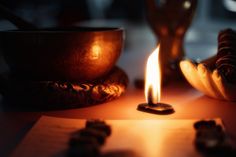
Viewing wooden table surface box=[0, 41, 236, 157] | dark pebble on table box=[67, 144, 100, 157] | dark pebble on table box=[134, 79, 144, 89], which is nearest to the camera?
dark pebble on table box=[67, 144, 100, 157]

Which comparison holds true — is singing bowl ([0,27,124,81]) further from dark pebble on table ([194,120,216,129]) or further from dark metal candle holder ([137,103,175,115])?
dark pebble on table ([194,120,216,129])

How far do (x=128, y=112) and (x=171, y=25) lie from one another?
384mm

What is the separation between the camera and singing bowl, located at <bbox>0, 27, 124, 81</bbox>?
0.61 meters

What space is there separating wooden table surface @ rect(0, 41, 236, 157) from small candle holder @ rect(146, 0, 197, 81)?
163 millimetres

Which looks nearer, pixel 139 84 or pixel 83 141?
pixel 83 141

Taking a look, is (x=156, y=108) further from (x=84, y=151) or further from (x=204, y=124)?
(x=84, y=151)

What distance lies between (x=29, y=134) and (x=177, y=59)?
531 millimetres

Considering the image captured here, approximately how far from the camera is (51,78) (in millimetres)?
635

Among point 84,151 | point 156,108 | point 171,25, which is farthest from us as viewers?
point 171,25

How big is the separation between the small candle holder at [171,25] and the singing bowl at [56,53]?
0.96ft

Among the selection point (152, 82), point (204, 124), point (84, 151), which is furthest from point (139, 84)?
point (84, 151)

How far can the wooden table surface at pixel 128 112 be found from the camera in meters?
0.53

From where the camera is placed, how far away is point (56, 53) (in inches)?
24.2

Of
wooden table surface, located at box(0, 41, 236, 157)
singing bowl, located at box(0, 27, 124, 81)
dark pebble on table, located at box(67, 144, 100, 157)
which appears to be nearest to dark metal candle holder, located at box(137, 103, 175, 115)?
wooden table surface, located at box(0, 41, 236, 157)
